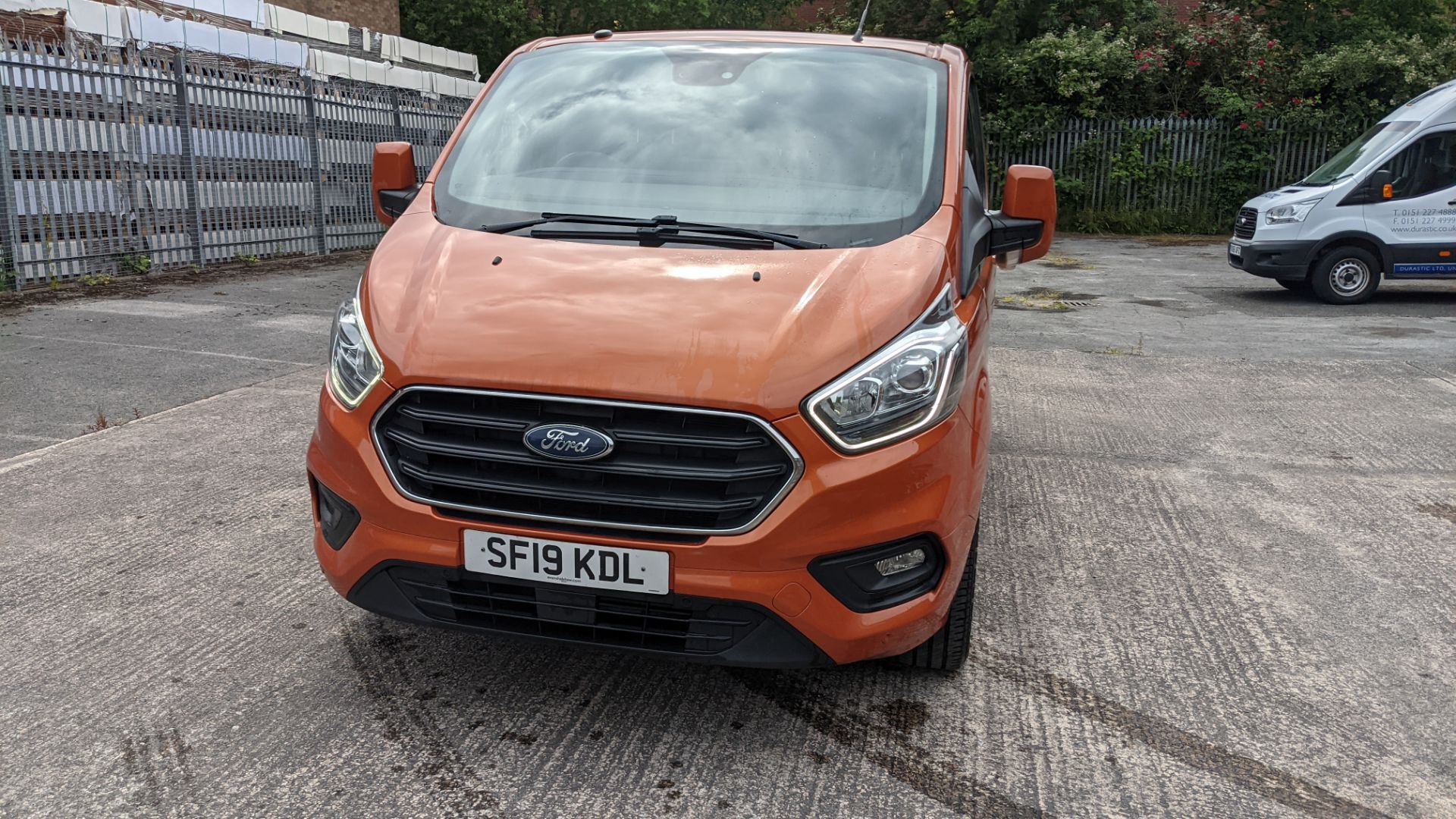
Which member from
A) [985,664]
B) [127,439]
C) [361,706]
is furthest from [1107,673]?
[127,439]

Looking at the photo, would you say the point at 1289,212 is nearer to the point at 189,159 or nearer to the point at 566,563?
the point at 189,159

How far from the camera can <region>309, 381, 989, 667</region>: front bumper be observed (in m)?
2.57

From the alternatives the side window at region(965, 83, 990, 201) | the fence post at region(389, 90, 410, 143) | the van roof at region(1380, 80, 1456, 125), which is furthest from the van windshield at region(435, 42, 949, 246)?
the fence post at region(389, 90, 410, 143)

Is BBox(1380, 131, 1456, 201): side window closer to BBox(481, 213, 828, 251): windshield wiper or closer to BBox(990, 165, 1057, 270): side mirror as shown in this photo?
BBox(990, 165, 1057, 270): side mirror

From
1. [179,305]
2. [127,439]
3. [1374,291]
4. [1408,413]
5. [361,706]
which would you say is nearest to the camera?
[361,706]

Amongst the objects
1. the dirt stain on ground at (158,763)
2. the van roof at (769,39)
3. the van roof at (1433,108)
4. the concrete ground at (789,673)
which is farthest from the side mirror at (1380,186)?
the dirt stain on ground at (158,763)

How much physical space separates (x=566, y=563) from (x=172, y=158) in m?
10.9

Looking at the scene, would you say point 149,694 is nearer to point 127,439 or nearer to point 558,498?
point 558,498

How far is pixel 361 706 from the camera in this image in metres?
3.02

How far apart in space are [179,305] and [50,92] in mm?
2274

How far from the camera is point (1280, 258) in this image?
41.0ft

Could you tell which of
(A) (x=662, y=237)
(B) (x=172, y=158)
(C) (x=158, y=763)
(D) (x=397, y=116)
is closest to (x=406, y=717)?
(C) (x=158, y=763)

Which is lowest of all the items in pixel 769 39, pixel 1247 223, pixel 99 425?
pixel 99 425

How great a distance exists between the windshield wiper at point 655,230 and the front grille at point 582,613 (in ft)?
3.48
